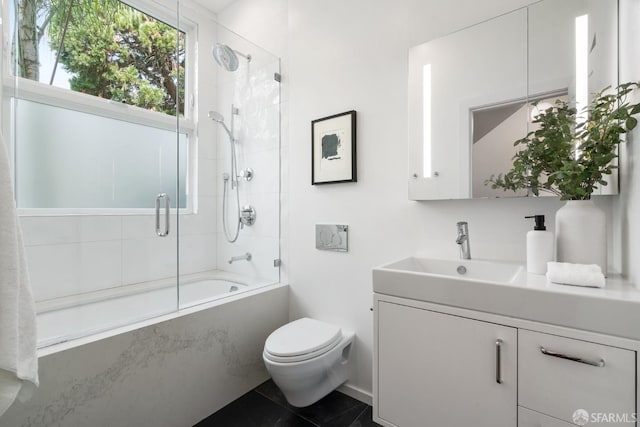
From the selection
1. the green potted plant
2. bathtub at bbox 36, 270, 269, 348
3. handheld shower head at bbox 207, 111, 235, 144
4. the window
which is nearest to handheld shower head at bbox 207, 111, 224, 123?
handheld shower head at bbox 207, 111, 235, 144

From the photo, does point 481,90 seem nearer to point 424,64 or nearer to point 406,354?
point 424,64

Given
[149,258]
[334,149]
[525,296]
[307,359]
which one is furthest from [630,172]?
[149,258]

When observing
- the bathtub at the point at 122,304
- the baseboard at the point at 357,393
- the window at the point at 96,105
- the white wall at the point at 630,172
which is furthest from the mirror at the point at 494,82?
the window at the point at 96,105

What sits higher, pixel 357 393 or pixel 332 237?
pixel 332 237

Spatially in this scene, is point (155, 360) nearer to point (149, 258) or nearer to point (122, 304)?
point (122, 304)

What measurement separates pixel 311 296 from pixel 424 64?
60.4 inches

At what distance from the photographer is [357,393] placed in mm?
1738

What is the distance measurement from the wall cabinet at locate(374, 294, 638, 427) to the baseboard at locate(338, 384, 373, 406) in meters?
0.52

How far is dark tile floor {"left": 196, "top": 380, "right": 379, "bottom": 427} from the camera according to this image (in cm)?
155

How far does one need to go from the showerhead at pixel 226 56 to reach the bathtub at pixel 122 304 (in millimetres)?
1579

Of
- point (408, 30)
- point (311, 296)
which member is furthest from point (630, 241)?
point (311, 296)

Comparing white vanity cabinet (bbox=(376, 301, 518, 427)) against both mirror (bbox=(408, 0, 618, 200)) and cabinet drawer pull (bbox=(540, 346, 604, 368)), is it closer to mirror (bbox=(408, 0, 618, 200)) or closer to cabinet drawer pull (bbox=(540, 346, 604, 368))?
cabinet drawer pull (bbox=(540, 346, 604, 368))

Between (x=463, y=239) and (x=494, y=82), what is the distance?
2.39ft

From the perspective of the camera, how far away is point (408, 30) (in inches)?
61.8
